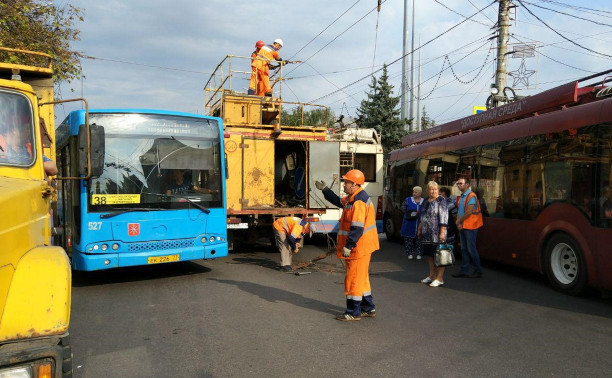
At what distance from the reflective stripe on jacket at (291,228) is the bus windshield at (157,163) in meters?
1.41

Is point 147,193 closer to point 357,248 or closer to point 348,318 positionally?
point 357,248

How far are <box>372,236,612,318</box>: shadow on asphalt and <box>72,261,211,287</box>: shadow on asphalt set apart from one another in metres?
3.61

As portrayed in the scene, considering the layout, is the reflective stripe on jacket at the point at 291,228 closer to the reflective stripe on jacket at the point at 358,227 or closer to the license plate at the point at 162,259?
the license plate at the point at 162,259

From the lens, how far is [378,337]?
4.93 m

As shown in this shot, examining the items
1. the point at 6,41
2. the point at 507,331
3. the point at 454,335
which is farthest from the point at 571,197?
the point at 6,41

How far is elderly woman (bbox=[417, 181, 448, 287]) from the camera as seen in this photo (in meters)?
7.37

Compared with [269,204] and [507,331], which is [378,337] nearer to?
[507,331]

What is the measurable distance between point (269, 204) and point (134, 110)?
4243mm

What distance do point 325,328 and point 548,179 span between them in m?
4.65

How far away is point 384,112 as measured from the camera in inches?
1172

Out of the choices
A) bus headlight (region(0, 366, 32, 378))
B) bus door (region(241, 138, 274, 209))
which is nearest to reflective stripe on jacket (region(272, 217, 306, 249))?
bus door (region(241, 138, 274, 209))

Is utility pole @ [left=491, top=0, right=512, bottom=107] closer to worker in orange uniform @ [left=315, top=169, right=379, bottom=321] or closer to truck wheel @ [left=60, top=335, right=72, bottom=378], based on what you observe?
worker in orange uniform @ [left=315, top=169, right=379, bottom=321]

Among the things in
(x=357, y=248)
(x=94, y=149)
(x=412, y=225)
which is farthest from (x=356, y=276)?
(x=412, y=225)

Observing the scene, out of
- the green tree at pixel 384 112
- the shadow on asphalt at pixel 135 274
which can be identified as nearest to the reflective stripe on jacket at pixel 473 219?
the shadow on asphalt at pixel 135 274
